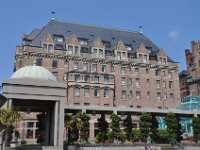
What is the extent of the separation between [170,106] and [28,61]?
120ft

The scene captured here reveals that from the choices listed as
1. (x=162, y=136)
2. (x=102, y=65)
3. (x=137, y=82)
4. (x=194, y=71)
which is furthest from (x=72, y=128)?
(x=194, y=71)

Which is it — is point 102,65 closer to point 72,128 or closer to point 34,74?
point 72,128

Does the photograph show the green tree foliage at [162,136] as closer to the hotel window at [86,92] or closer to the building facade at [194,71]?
the hotel window at [86,92]

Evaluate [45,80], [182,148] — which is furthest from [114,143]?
[45,80]

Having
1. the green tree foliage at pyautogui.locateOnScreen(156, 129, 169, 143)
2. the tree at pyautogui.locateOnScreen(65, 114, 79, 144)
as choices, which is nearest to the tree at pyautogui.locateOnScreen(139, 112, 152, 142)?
the green tree foliage at pyautogui.locateOnScreen(156, 129, 169, 143)

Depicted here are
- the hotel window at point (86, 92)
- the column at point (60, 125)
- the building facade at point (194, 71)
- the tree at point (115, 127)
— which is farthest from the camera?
the building facade at point (194, 71)

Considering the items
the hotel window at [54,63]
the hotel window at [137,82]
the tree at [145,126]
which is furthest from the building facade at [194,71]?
→ the tree at [145,126]

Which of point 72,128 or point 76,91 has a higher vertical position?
point 76,91

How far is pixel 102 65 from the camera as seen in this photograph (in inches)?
2670

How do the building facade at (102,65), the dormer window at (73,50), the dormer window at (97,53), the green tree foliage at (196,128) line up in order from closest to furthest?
the green tree foliage at (196,128)
the building facade at (102,65)
the dormer window at (73,50)
the dormer window at (97,53)

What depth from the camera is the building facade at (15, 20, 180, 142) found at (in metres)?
63.4

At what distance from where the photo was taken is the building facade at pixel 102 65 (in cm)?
6338

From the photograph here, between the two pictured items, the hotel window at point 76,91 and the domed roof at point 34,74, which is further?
the hotel window at point 76,91

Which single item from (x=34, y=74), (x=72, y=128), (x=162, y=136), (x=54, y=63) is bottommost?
(x=162, y=136)
